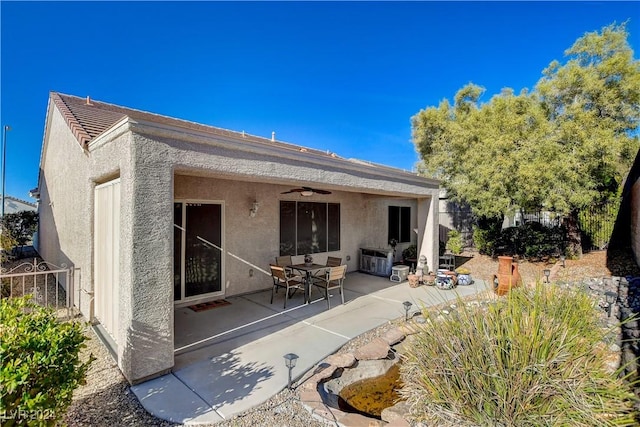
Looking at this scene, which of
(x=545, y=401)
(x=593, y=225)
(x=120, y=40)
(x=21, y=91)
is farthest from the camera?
(x=593, y=225)

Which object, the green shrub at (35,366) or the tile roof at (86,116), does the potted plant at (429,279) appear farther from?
the green shrub at (35,366)

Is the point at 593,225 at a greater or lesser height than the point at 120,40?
lesser

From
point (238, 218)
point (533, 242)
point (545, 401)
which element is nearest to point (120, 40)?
point (238, 218)

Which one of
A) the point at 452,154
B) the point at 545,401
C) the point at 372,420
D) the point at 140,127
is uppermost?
the point at 452,154

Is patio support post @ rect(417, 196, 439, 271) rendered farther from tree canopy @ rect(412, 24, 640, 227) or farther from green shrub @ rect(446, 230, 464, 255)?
green shrub @ rect(446, 230, 464, 255)

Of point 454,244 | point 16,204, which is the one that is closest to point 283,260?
point 454,244

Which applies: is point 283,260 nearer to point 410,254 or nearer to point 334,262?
point 334,262

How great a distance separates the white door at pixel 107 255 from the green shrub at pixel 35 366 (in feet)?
6.04

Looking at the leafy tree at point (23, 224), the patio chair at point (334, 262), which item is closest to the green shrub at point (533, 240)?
the patio chair at point (334, 262)

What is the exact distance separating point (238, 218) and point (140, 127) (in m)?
4.75

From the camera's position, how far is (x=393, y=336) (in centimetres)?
608

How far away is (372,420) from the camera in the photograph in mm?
3691

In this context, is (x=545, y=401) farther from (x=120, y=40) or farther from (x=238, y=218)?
(x=120, y=40)

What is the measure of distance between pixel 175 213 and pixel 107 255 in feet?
7.28
